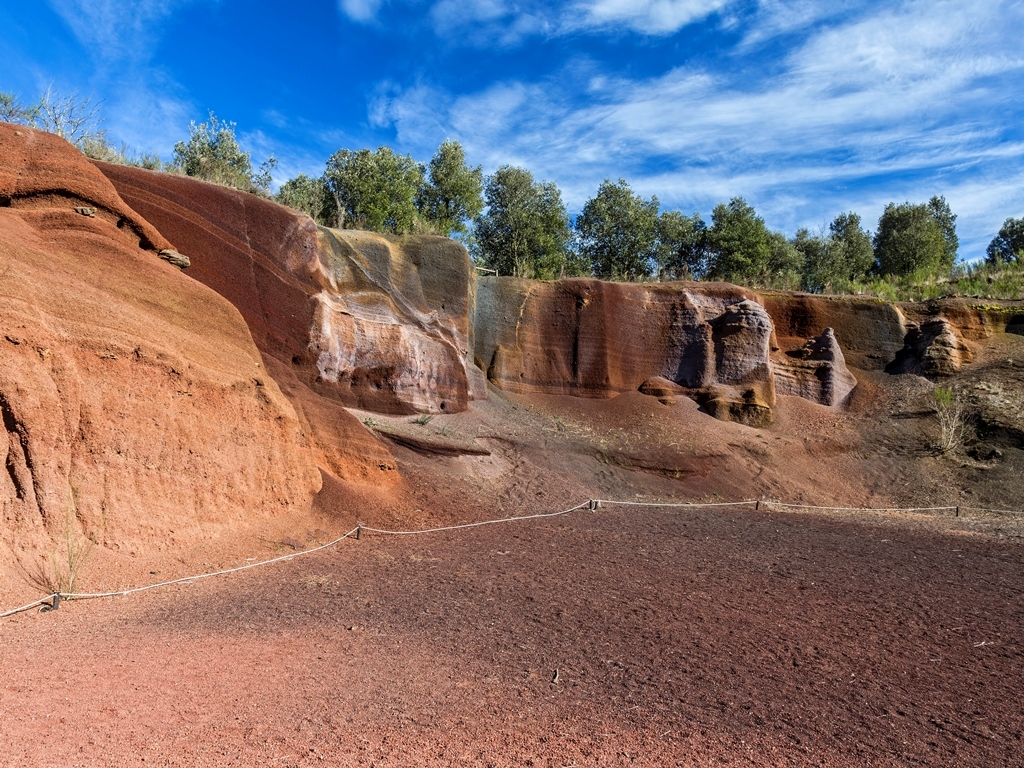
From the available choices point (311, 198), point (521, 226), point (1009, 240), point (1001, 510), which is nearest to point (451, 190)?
point (521, 226)

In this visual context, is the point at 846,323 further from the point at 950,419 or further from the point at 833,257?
the point at 833,257

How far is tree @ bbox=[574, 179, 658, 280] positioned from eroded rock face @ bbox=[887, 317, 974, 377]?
440 inches

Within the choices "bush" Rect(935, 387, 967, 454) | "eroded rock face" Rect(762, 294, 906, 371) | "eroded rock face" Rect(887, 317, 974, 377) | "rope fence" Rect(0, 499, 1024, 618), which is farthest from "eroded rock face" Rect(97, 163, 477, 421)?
"eroded rock face" Rect(887, 317, 974, 377)

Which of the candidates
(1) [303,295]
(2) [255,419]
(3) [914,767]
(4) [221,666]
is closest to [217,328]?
(2) [255,419]

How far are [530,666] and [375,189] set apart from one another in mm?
24019

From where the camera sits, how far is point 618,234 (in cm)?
3073

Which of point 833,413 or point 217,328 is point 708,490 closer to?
point 833,413

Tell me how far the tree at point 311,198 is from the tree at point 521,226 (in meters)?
6.51

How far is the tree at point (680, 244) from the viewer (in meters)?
31.0

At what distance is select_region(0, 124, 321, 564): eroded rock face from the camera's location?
699 centimetres

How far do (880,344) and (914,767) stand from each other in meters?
21.8

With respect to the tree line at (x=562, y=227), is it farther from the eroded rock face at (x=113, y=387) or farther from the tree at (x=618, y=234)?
the eroded rock face at (x=113, y=387)

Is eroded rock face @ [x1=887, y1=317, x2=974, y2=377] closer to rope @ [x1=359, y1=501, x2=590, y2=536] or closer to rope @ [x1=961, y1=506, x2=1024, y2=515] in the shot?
rope @ [x1=961, y1=506, x2=1024, y2=515]

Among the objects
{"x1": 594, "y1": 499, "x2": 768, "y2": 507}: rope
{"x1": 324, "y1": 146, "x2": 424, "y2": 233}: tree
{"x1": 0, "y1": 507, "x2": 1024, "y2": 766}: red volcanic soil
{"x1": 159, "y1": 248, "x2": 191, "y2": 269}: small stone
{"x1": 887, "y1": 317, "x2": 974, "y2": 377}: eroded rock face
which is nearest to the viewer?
{"x1": 0, "y1": 507, "x2": 1024, "y2": 766}: red volcanic soil
